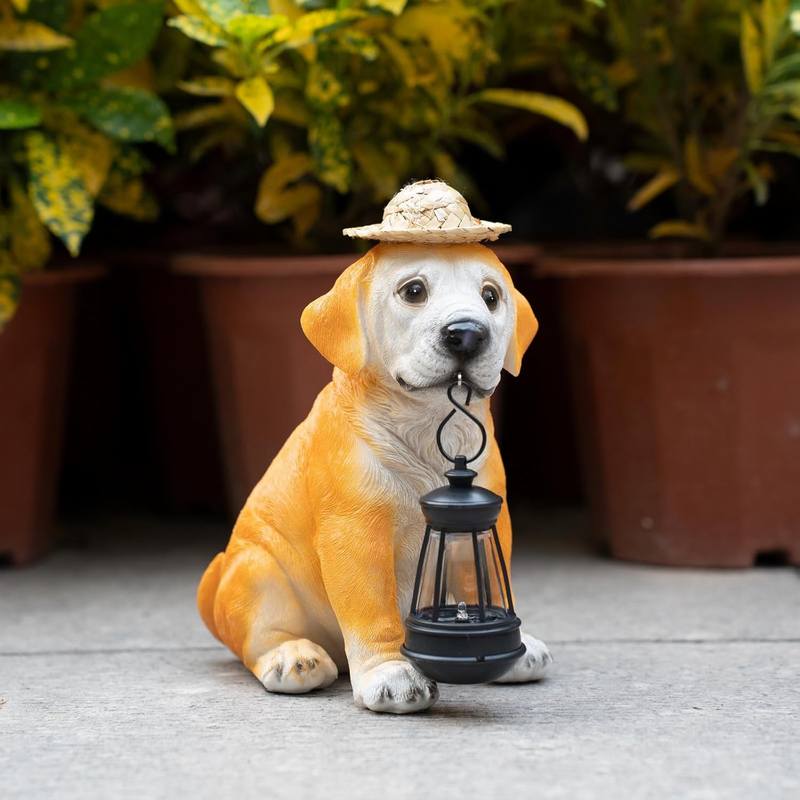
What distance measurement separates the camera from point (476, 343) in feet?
6.79

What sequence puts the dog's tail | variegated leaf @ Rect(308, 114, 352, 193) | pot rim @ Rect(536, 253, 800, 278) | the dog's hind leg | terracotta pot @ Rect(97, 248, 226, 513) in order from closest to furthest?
the dog's hind leg < the dog's tail < pot rim @ Rect(536, 253, 800, 278) < variegated leaf @ Rect(308, 114, 352, 193) < terracotta pot @ Rect(97, 248, 226, 513)

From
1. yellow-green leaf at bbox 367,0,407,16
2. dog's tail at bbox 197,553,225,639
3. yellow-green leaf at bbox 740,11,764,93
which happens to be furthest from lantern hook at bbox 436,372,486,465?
yellow-green leaf at bbox 740,11,764,93

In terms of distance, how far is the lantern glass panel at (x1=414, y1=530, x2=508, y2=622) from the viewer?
216 centimetres

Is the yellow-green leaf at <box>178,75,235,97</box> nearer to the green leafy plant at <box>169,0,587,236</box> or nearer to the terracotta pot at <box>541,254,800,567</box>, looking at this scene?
the green leafy plant at <box>169,0,587,236</box>

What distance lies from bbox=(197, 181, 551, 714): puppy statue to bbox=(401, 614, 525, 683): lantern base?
0.08m

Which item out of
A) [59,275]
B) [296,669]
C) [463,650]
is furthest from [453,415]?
[59,275]

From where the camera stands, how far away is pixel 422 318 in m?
2.11

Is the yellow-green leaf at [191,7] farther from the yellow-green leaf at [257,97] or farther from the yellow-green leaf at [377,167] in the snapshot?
the yellow-green leaf at [377,167]

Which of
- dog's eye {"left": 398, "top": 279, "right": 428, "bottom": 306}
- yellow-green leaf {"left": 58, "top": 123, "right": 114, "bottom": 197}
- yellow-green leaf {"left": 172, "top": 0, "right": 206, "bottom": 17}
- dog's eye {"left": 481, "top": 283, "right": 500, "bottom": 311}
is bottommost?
dog's eye {"left": 481, "top": 283, "right": 500, "bottom": 311}

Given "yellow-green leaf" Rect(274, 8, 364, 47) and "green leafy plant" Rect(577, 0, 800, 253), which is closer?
"yellow-green leaf" Rect(274, 8, 364, 47)

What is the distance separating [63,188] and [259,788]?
1.67 m

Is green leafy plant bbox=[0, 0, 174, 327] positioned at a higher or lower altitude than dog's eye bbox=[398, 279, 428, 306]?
higher

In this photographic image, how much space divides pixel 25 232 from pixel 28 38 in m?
0.43

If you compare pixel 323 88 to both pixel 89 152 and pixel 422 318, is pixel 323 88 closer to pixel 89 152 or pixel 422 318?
pixel 89 152
